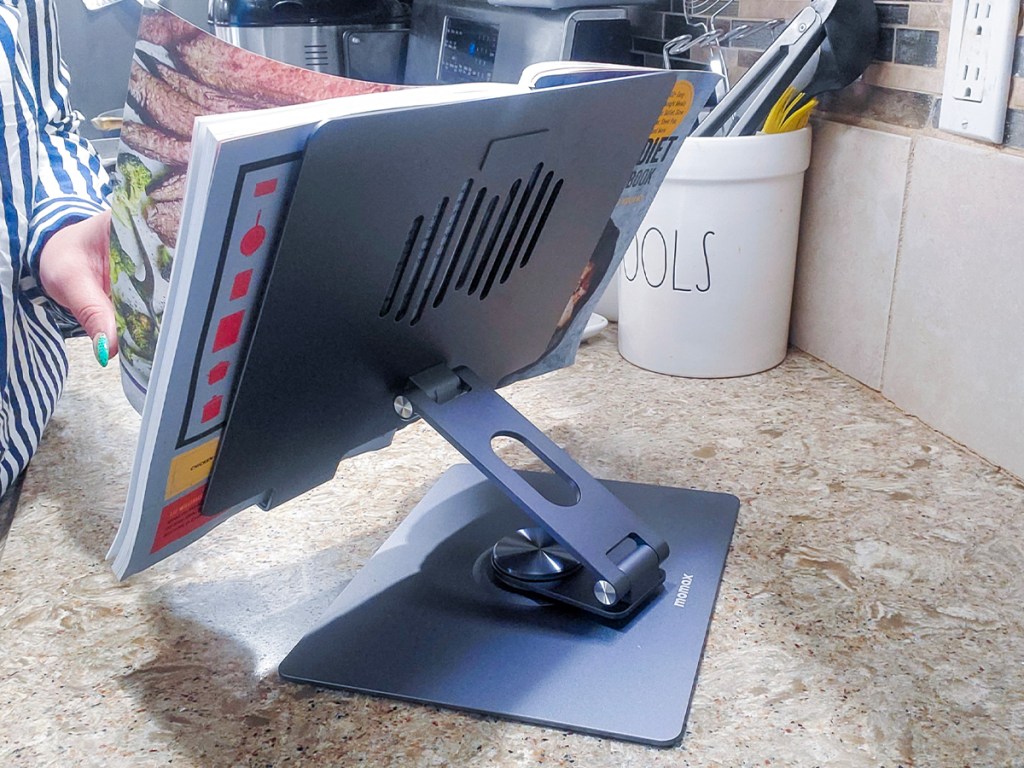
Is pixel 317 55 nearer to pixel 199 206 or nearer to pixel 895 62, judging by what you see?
pixel 895 62

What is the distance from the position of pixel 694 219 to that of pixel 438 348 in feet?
1.29

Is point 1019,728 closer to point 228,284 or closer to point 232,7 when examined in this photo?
point 228,284

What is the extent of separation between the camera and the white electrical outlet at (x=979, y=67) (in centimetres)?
66

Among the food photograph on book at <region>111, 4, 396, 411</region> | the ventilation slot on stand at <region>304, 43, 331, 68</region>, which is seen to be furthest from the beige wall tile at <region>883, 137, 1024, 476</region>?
the ventilation slot on stand at <region>304, 43, 331, 68</region>

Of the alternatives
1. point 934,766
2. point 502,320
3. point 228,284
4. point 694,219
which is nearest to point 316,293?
point 228,284

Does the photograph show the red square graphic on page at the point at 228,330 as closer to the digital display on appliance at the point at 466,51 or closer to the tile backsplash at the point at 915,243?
the tile backsplash at the point at 915,243

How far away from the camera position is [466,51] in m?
1.10

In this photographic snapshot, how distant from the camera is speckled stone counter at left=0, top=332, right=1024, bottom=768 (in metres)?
0.44

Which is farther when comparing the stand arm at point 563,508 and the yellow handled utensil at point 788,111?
the yellow handled utensil at point 788,111

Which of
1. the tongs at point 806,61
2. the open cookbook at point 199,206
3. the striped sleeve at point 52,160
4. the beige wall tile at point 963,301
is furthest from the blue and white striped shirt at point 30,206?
the beige wall tile at point 963,301

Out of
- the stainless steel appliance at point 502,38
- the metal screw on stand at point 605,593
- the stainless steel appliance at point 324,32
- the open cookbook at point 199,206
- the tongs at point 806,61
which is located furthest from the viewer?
the stainless steel appliance at point 324,32

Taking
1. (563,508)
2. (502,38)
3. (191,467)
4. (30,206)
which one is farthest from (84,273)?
(502,38)

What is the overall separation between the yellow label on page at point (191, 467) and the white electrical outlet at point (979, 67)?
0.58 m

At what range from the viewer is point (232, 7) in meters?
1.13
